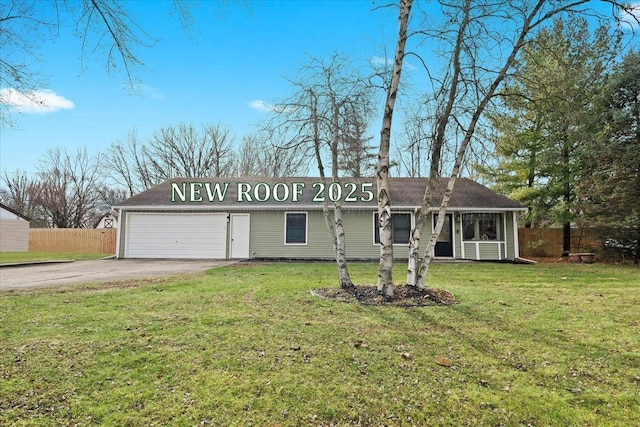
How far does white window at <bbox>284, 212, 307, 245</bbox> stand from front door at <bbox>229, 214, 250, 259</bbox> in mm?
1697

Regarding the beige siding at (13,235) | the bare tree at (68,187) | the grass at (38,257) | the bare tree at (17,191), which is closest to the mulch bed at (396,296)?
the grass at (38,257)

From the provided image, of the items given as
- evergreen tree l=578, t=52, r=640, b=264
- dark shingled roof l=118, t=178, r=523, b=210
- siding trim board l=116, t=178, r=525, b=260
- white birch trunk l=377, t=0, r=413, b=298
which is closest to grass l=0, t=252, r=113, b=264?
siding trim board l=116, t=178, r=525, b=260

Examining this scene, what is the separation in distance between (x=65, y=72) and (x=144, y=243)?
1272 cm

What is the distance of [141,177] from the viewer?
29.6 meters

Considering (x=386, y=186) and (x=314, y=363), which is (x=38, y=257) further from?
(x=314, y=363)

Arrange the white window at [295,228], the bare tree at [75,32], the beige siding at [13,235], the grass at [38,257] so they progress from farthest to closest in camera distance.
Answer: the beige siding at [13,235] < the white window at [295,228] < the grass at [38,257] < the bare tree at [75,32]

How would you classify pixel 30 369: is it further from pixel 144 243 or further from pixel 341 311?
pixel 144 243

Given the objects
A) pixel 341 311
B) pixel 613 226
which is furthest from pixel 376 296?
pixel 613 226

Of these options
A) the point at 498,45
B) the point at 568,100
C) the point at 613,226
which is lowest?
the point at 613,226

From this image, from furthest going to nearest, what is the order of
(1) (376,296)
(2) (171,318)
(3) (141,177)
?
(3) (141,177), (1) (376,296), (2) (171,318)

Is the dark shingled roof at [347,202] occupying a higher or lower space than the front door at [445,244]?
higher

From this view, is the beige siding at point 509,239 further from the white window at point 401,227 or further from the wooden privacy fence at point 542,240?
the white window at point 401,227

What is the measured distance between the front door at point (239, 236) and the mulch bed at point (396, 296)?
30.9ft

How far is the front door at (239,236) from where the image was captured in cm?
1590
